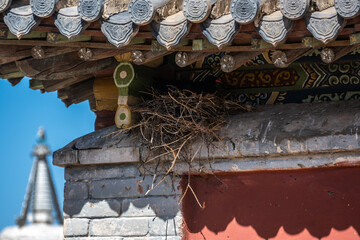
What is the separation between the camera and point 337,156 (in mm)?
4742

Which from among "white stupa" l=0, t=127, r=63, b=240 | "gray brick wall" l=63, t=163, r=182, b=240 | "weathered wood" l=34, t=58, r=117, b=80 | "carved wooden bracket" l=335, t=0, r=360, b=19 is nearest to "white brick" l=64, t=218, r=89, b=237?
"gray brick wall" l=63, t=163, r=182, b=240

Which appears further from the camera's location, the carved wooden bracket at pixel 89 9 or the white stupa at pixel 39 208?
the white stupa at pixel 39 208

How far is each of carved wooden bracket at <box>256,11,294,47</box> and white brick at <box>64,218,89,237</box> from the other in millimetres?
2267

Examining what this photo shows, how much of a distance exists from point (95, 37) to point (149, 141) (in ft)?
3.01

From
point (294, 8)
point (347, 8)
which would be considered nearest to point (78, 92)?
point (294, 8)

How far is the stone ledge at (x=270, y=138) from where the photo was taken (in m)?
4.74

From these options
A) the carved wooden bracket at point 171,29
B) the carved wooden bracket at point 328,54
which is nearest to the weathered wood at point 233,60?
the carved wooden bracket at point 328,54

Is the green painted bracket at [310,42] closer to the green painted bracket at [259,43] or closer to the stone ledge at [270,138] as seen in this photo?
the green painted bracket at [259,43]

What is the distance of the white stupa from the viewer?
1596 cm

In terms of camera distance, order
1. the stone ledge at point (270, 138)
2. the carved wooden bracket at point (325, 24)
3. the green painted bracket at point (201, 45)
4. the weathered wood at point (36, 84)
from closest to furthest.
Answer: the carved wooden bracket at point (325, 24) < the green painted bracket at point (201, 45) < the stone ledge at point (270, 138) < the weathered wood at point (36, 84)

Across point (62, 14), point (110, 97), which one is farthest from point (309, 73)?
point (62, 14)

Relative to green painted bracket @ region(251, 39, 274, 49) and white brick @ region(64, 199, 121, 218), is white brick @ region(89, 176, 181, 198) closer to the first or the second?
white brick @ region(64, 199, 121, 218)

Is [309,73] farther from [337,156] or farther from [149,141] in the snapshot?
[149,141]

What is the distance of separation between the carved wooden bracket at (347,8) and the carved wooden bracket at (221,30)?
2.02 ft
